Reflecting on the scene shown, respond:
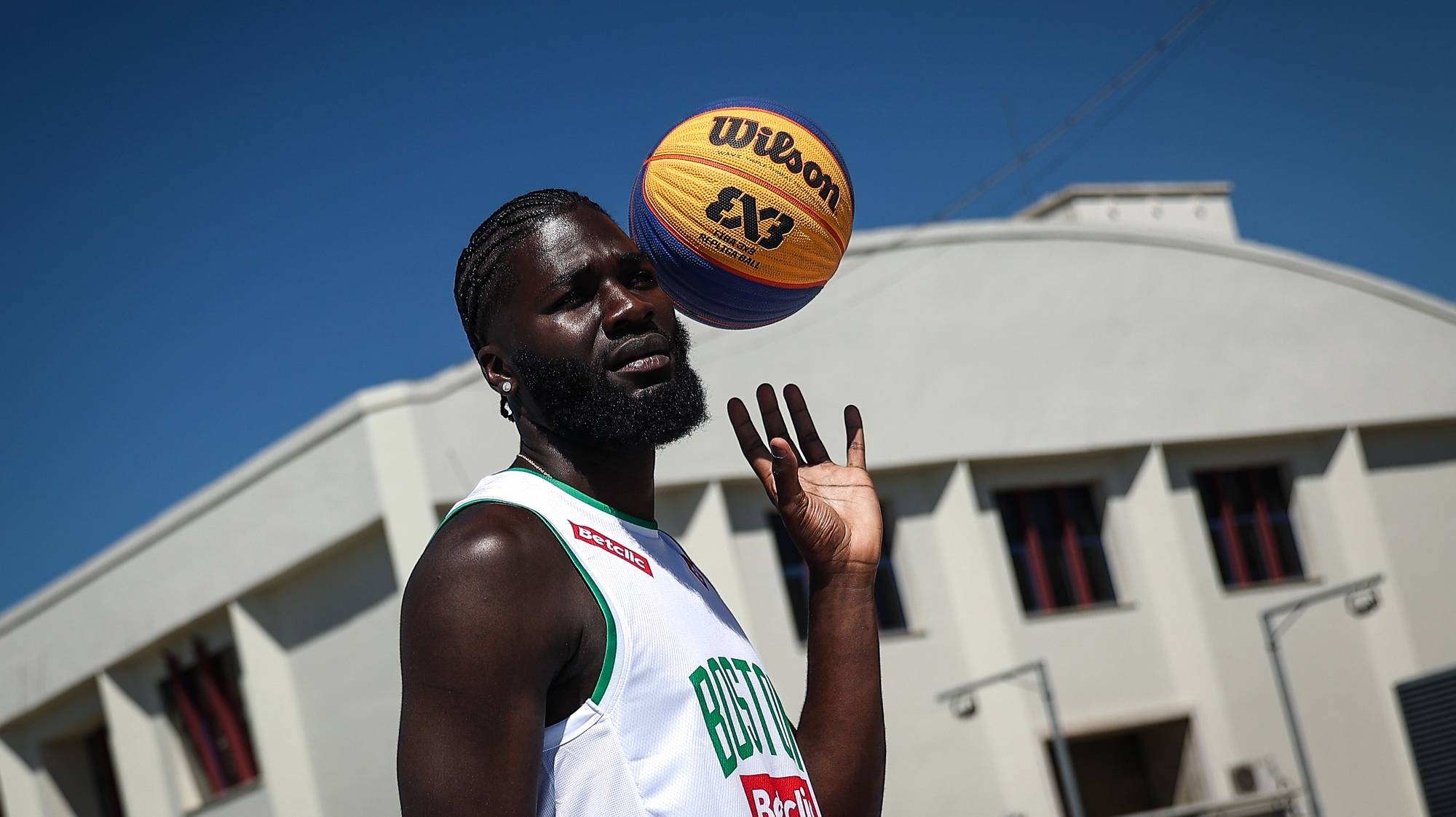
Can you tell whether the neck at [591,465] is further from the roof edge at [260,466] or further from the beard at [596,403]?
the roof edge at [260,466]

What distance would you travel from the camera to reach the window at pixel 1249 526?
24.2 meters

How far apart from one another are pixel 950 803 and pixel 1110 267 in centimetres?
811

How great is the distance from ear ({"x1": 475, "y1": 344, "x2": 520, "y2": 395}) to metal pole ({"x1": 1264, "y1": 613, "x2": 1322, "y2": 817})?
20367 millimetres

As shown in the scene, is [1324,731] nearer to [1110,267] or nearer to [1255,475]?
[1255,475]

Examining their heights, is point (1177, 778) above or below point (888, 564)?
below

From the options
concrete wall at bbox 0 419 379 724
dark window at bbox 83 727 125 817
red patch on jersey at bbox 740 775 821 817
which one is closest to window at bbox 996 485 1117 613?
concrete wall at bbox 0 419 379 724

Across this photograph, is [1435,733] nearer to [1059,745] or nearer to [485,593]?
[1059,745]

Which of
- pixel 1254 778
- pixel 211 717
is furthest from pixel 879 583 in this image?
pixel 211 717

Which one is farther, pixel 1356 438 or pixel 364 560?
pixel 1356 438

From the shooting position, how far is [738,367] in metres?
20.8

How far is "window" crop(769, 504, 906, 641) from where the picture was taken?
69.1 feet

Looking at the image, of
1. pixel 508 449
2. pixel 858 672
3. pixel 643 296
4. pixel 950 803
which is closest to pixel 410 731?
A: pixel 643 296

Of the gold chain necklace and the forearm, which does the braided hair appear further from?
the forearm

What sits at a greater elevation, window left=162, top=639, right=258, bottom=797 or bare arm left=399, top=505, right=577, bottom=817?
window left=162, top=639, right=258, bottom=797
